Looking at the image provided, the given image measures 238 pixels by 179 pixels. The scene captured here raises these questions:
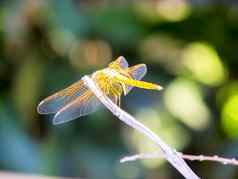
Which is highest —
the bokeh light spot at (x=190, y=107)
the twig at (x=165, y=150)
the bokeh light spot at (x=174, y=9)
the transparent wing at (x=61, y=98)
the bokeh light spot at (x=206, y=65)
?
the bokeh light spot at (x=174, y=9)

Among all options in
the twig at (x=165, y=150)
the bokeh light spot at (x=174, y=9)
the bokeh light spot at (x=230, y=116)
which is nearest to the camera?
the twig at (x=165, y=150)

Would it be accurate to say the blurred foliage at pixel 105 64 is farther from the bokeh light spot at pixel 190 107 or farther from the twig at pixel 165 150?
the twig at pixel 165 150

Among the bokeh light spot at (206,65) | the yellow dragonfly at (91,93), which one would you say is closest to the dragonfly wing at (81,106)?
the yellow dragonfly at (91,93)

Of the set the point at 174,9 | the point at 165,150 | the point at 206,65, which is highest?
the point at 174,9

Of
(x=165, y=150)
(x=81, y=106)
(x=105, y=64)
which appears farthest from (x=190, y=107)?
(x=165, y=150)

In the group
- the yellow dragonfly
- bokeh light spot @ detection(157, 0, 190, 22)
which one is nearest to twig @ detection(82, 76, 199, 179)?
the yellow dragonfly

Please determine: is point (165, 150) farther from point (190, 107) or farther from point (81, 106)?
point (190, 107)

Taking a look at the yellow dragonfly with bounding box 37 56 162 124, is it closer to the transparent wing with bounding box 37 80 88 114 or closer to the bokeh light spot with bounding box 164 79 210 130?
the transparent wing with bounding box 37 80 88 114

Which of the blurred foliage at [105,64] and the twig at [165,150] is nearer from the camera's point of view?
the twig at [165,150]

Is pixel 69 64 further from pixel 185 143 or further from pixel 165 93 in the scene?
pixel 185 143
